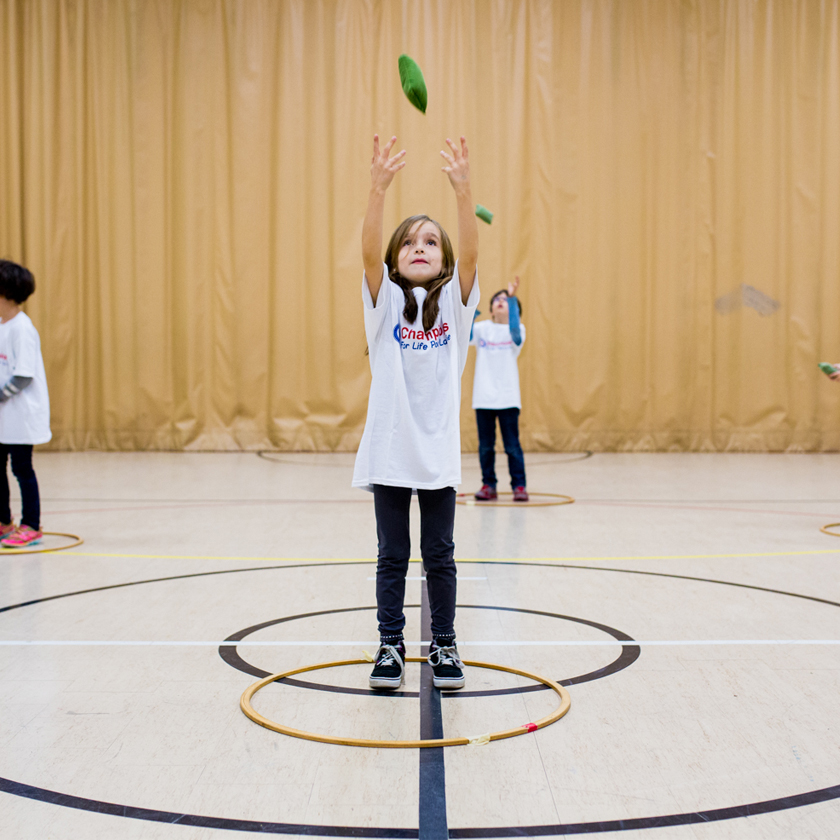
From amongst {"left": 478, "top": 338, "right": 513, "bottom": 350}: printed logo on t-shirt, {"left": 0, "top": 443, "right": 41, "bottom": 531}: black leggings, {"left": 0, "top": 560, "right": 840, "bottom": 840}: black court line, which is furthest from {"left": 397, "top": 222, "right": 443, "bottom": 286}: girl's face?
{"left": 478, "top": 338, "right": 513, "bottom": 350}: printed logo on t-shirt

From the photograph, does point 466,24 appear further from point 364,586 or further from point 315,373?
point 364,586

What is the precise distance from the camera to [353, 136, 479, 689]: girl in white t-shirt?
2.30m

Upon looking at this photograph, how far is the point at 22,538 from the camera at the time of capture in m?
4.09

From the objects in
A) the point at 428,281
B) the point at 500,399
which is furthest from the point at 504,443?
the point at 428,281

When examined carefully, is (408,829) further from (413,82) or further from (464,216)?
(413,82)

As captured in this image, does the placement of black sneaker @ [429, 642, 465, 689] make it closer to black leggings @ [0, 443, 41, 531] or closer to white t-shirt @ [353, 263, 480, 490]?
white t-shirt @ [353, 263, 480, 490]

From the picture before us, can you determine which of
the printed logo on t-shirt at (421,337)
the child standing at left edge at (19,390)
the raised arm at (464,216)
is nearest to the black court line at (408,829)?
the printed logo on t-shirt at (421,337)

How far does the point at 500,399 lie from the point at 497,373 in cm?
16

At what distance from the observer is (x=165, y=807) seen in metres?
1.59

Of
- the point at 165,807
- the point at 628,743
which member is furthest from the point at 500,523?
the point at 165,807

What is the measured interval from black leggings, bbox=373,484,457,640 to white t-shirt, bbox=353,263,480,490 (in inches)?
3.4

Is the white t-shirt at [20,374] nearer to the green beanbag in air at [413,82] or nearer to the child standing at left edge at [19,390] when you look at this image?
the child standing at left edge at [19,390]

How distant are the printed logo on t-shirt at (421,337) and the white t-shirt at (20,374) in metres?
2.36

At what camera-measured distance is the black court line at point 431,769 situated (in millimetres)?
1527
